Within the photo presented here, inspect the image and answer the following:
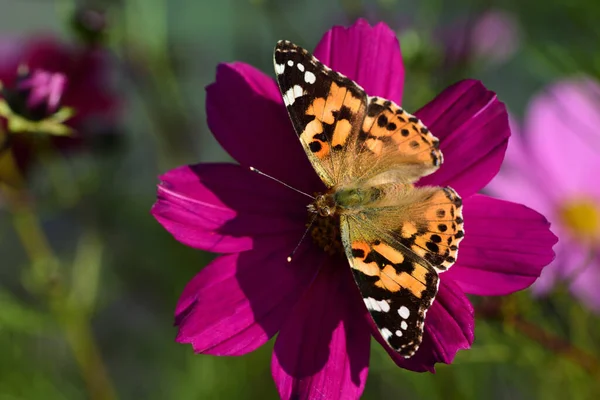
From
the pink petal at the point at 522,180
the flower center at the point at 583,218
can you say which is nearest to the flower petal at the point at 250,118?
the pink petal at the point at 522,180

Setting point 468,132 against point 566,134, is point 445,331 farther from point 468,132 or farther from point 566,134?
point 566,134

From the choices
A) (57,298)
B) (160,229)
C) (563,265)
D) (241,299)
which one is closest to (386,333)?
(241,299)

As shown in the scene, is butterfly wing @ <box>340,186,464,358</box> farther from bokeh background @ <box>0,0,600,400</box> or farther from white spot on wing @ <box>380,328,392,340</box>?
bokeh background @ <box>0,0,600,400</box>

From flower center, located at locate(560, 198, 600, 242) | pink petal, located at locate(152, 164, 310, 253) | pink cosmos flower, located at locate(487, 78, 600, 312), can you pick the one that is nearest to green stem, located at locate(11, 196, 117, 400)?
pink petal, located at locate(152, 164, 310, 253)

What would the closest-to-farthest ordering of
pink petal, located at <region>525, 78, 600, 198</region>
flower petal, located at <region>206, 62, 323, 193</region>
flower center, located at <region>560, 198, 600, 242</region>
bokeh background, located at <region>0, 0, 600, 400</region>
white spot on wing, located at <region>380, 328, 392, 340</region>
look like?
white spot on wing, located at <region>380, 328, 392, 340</region>
flower petal, located at <region>206, 62, 323, 193</region>
bokeh background, located at <region>0, 0, 600, 400</region>
pink petal, located at <region>525, 78, 600, 198</region>
flower center, located at <region>560, 198, 600, 242</region>

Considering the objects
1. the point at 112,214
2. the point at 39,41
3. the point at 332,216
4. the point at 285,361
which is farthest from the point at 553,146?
the point at 112,214

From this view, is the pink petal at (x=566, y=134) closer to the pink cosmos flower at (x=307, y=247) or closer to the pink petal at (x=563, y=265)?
the pink petal at (x=563, y=265)
